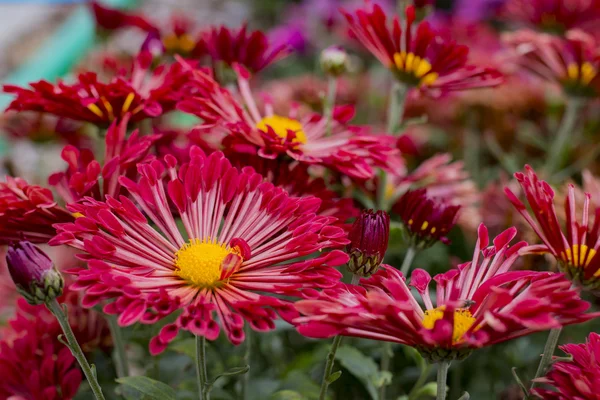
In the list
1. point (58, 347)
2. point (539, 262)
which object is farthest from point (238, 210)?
point (539, 262)

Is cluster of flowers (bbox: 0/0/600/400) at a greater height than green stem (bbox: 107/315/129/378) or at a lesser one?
greater

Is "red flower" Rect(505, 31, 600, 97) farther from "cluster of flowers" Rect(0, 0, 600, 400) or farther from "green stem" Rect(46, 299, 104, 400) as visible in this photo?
"green stem" Rect(46, 299, 104, 400)

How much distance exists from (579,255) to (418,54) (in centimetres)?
27

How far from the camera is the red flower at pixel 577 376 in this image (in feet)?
Answer: 1.24

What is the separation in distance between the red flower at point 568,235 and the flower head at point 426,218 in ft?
0.29

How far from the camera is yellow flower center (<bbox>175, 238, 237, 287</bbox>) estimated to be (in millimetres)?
421

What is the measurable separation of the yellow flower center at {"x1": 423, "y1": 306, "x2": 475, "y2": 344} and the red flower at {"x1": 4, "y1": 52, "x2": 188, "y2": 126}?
27cm

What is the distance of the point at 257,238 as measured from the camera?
0.46m

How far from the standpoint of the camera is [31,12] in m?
2.09

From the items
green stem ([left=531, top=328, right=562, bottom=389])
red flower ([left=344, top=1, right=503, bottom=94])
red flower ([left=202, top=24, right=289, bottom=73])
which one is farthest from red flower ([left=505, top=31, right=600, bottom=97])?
green stem ([left=531, top=328, right=562, bottom=389])

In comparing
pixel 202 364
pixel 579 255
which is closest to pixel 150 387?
pixel 202 364

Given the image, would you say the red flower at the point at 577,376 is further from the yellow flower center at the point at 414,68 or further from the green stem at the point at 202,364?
the yellow flower center at the point at 414,68

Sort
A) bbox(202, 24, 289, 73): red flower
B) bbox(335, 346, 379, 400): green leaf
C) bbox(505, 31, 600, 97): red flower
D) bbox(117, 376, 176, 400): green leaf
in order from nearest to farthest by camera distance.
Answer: bbox(117, 376, 176, 400): green leaf, bbox(335, 346, 379, 400): green leaf, bbox(202, 24, 289, 73): red flower, bbox(505, 31, 600, 97): red flower

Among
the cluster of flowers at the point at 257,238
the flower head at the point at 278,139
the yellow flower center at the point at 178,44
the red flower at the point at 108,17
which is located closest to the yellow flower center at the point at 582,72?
the cluster of flowers at the point at 257,238
